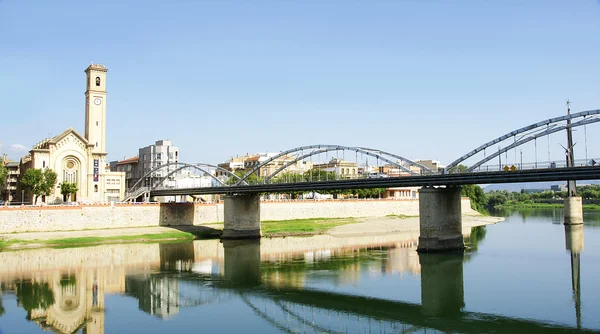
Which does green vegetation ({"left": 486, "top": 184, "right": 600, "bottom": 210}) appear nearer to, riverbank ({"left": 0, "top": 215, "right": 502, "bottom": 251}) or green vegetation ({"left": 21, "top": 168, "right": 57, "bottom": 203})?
riverbank ({"left": 0, "top": 215, "right": 502, "bottom": 251})

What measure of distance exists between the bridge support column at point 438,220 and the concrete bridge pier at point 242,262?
1428 cm

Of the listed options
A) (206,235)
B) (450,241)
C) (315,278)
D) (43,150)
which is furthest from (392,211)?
(315,278)

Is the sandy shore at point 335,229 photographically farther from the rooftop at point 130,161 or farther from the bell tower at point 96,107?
the rooftop at point 130,161

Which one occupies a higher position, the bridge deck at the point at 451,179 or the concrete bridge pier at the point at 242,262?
the bridge deck at the point at 451,179

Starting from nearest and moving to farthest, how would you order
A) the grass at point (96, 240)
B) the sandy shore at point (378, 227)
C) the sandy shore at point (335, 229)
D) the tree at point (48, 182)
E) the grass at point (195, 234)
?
the grass at point (96, 240), the grass at point (195, 234), the sandy shore at point (335, 229), the tree at point (48, 182), the sandy shore at point (378, 227)

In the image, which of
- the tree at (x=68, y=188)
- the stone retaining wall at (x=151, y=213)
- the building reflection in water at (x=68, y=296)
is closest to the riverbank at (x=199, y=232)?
the stone retaining wall at (x=151, y=213)

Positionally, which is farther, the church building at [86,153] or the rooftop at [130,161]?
the rooftop at [130,161]

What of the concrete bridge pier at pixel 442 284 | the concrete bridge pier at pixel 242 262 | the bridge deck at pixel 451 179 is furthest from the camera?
the bridge deck at pixel 451 179

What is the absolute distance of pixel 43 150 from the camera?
243ft

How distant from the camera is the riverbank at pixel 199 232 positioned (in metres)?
53.8

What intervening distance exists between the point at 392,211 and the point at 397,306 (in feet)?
223

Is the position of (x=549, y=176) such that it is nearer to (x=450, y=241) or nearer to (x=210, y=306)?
(x=450, y=241)

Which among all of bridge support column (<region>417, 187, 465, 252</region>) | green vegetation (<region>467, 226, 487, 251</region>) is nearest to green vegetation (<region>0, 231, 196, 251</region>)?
bridge support column (<region>417, 187, 465, 252</region>)

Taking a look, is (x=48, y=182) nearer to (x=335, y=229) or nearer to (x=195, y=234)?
(x=195, y=234)
